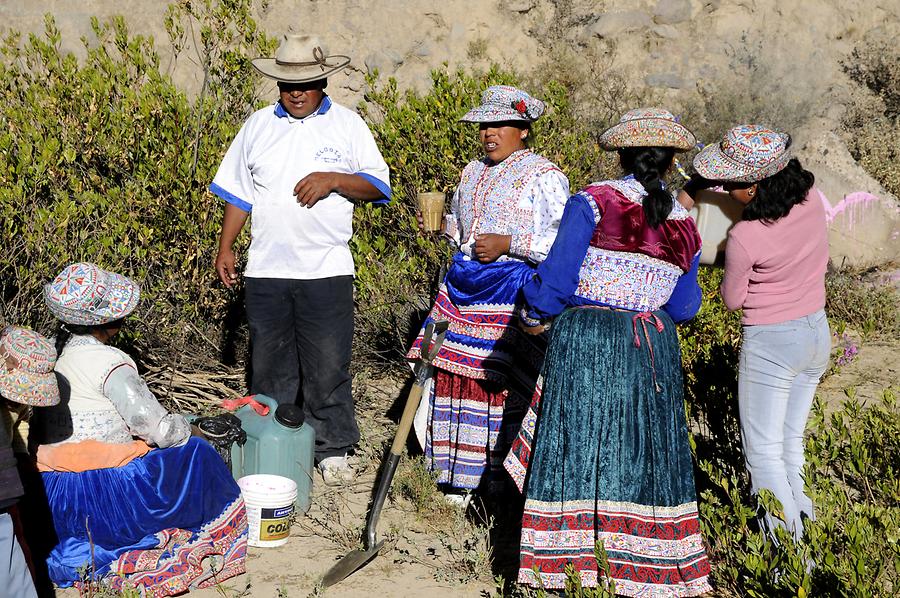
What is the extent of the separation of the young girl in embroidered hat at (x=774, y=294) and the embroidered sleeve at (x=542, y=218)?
0.84 m

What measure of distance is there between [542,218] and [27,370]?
2298 millimetres

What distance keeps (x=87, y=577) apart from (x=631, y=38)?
502 inches

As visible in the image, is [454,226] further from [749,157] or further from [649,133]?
[749,157]

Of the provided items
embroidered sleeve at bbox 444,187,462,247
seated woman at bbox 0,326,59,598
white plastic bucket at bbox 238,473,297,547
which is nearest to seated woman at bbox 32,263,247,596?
seated woman at bbox 0,326,59,598

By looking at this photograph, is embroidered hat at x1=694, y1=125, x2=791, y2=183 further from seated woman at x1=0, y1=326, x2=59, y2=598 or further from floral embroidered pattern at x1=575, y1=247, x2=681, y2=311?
seated woman at x1=0, y1=326, x2=59, y2=598

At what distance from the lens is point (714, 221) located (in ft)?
12.6

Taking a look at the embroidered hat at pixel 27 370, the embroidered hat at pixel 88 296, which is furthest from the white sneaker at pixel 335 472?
the embroidered hat at pixel 27 370

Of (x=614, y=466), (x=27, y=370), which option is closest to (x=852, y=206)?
(x=614, y=466)

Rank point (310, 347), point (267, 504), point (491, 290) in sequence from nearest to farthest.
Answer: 1. point (267, 504)
2. point (491, 290)
3. point (310, 347)

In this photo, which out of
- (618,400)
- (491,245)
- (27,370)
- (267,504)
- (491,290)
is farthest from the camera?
(491,290)

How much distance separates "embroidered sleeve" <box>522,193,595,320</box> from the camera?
11.2 ft

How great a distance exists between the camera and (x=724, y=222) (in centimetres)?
385

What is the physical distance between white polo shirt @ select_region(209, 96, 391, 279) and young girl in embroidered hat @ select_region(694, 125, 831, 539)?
1.84m

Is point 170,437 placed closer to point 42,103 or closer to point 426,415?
point 426,415
